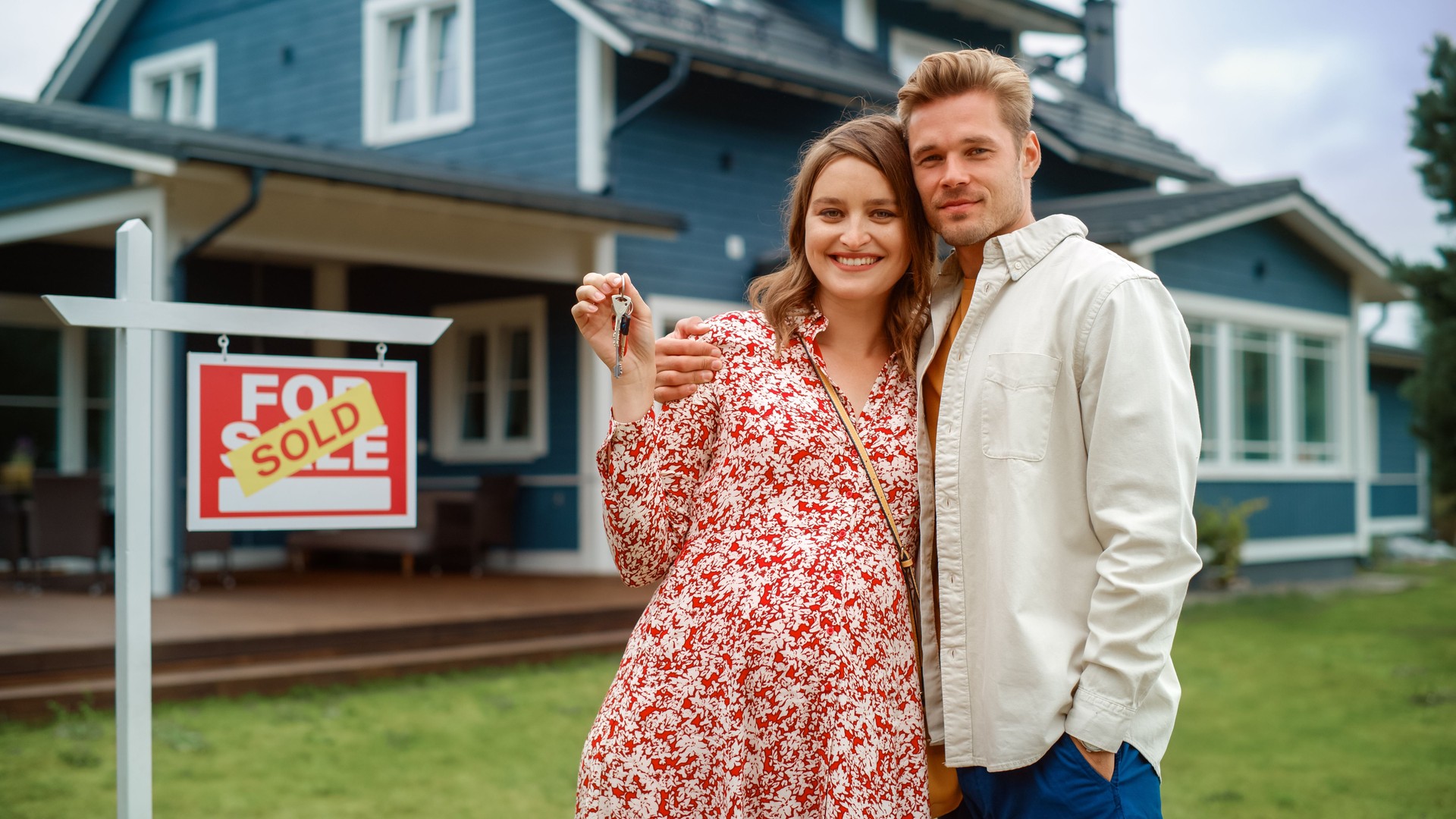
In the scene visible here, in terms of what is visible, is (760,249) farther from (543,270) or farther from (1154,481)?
(1154,481)

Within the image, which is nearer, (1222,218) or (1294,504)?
(1222,218)

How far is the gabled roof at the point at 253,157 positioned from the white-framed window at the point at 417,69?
8.31ft

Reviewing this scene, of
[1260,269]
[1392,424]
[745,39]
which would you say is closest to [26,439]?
[745,39]

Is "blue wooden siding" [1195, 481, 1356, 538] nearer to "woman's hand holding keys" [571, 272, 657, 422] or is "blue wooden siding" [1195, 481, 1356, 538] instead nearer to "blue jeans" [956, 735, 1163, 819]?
"blue jeans" [956, 735, 1163, 819]

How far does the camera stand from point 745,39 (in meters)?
11.9

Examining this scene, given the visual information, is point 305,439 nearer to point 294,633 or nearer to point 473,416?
point 294,633

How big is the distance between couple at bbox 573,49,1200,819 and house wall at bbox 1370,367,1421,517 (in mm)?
20083

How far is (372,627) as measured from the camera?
7285 millimetres

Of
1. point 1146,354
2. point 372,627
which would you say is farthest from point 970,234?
point 372,627

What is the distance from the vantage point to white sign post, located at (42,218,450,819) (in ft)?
7.66

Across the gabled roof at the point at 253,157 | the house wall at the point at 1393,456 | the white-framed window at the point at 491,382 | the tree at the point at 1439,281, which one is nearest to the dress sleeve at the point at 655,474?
the gabled roof at the point at 253,157

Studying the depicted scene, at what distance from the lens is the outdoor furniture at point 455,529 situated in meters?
10.9

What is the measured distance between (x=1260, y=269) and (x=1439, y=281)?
3368 mm

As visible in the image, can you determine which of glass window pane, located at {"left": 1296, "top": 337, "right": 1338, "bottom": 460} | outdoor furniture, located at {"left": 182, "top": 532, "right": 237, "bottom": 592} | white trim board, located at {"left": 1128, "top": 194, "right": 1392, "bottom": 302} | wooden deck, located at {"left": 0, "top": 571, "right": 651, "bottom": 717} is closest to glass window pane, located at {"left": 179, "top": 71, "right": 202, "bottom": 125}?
outdoor furniture, located at {"left": 182, "top": 532, "right": 237, "bottom": 592}
